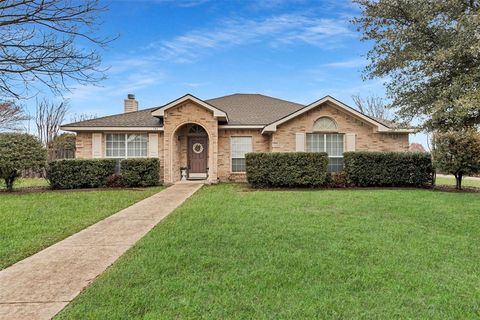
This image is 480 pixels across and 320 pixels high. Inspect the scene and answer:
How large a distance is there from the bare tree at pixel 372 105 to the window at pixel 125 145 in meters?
35.3

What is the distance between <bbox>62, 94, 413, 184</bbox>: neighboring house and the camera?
1717 centimetres

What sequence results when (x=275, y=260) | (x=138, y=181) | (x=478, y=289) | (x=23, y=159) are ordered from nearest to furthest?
(x=478, y=289) < (x=275, y=260) < (x=23, y=159) < (x=138, y=181)

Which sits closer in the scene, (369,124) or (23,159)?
(23,159)

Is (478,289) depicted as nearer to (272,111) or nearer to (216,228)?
(216,228)

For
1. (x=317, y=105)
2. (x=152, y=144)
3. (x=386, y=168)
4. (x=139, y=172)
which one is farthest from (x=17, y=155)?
(x=386, y=168)

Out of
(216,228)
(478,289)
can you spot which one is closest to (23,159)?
(216,228)

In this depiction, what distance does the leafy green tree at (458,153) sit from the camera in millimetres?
14266

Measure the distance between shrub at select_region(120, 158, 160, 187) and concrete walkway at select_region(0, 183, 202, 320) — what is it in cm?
757

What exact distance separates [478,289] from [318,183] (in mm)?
11084

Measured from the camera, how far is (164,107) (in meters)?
16.9

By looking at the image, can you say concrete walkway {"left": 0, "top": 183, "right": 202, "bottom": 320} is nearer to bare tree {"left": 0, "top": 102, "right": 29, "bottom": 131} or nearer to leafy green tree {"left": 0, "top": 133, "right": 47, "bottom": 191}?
leafy green tree {"left": 0, "top": 133, "right": 47, "bottom": 191}

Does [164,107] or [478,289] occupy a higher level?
[164,107]

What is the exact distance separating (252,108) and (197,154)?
16.9ft

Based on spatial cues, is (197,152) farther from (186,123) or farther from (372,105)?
(372,105)
